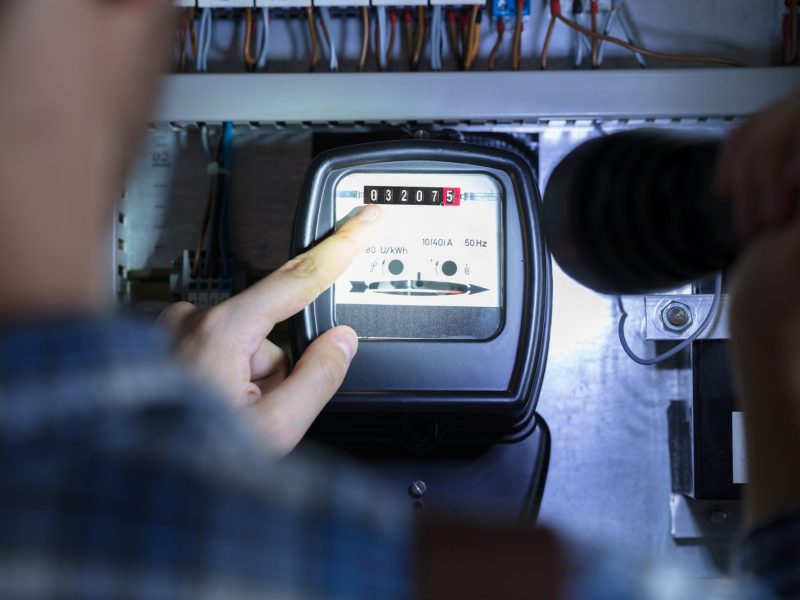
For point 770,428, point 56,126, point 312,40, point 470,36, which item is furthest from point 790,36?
point 56,126

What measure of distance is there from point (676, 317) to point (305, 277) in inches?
19.6

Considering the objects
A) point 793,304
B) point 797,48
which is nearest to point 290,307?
point 793,304

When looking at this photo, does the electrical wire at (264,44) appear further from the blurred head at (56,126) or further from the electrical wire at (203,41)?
the blurred head at (56,126)

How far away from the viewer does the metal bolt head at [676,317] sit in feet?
3.33

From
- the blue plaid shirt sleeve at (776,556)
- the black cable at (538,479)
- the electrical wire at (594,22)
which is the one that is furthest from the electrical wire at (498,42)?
the blue plaid shirt sleeve at (776,556)

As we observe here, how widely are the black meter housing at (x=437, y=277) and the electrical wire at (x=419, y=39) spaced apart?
0.19 meters

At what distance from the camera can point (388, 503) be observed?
309 millimetres

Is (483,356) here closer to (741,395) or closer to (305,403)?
(305,403)

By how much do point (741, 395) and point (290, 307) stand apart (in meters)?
0.49

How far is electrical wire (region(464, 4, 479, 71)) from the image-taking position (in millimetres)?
1019

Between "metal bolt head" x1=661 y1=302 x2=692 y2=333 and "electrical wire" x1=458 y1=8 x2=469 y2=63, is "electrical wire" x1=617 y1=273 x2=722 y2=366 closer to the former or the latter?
"metal bolt head" x1=661 y1=302 x2=692 y2=333

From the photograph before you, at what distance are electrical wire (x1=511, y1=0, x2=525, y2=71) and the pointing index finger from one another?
0.31 meters

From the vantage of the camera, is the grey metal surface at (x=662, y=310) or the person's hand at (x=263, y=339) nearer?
the person's hand at (x=263, y=339)

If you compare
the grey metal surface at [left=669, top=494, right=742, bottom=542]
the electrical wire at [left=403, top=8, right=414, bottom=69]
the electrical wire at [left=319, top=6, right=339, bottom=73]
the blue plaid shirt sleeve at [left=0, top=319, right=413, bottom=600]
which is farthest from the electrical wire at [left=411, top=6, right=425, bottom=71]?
the blue plaid shirt sleeve at [left=0, top=319, right=413, bottom=600]
